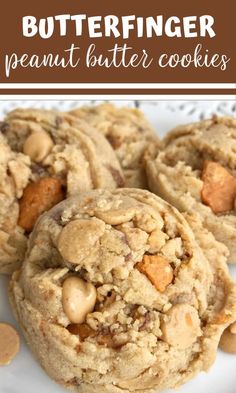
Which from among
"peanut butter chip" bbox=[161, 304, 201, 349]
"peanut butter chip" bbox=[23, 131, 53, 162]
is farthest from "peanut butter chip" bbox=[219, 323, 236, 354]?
"peanut butter chip" bbox=[23, 131, 53, 162]

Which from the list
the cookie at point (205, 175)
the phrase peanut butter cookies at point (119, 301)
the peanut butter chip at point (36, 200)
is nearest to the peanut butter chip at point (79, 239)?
the phrase peanut butter cookies at point (119, 301)

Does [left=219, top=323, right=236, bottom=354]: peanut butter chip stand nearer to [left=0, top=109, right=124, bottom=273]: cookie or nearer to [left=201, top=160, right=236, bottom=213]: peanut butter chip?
[left=201, top=160, right=236, bottom=213]: peanut butter chip

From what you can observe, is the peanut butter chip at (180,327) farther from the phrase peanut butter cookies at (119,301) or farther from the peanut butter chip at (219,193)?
the peanut butter chip at (219,193)

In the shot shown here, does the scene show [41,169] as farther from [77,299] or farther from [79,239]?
[77,299]

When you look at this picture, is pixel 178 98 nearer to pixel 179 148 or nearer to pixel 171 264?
pixel 179 148

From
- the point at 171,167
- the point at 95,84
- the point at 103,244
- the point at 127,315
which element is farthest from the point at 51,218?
the point at 95,84

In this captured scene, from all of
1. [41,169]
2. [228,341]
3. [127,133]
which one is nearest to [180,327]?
[228,341]
